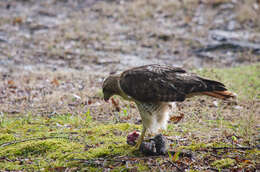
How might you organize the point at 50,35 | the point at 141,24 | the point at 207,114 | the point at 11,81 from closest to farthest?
the point at 207,114
the point at 11,81
the point at 50,35
the point at 141,24

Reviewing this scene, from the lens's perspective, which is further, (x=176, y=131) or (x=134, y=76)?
(x=176, y=131)

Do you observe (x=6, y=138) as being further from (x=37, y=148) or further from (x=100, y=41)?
(x=100, y=41)

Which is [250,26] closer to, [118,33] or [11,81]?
[118,33]

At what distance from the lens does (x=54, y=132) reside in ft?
15.8

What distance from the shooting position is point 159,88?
3963 mm

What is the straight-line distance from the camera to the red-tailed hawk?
3891mm

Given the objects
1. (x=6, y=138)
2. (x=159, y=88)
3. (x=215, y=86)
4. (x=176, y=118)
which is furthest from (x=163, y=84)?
(x=6, y=138)

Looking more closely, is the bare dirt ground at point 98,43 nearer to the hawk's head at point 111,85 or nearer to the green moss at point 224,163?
the hawk's head at point 111,85

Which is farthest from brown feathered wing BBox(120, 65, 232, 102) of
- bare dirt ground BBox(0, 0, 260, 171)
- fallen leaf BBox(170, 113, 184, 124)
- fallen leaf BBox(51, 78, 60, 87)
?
fallen leaf BBox(51, 78, 60, 87)

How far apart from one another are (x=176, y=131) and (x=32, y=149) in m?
2.07

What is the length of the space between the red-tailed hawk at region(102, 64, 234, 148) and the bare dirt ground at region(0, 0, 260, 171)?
4.98 ft

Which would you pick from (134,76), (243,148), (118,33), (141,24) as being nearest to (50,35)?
(118,33)

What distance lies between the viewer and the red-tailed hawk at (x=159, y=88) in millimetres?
3891

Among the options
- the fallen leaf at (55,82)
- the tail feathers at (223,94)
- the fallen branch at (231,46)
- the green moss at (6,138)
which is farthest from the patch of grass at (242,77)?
the green moss at (6,138)
